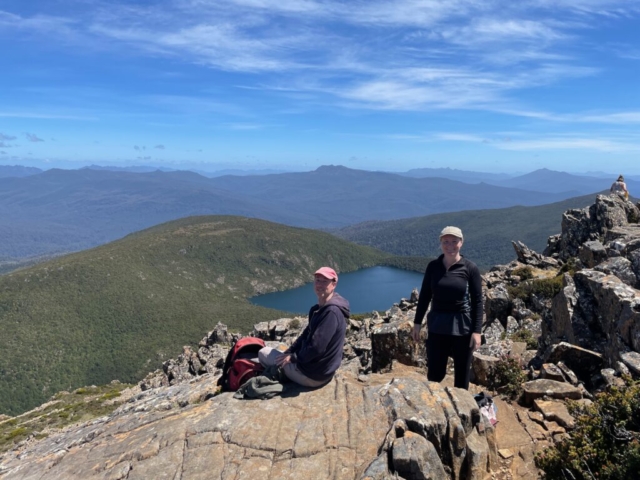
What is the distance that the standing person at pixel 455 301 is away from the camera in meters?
8.74

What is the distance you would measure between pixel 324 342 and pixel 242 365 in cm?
267

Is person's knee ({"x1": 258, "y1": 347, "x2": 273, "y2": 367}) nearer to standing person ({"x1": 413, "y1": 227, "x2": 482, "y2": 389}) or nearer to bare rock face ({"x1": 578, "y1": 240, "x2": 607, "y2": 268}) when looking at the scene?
standing person ({"x1": 413, "y1": 227, "x2": 482, "y2": 389})

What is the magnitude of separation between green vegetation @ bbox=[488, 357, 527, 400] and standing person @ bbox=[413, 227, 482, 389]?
7.49 ft

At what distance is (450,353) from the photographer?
9477mm

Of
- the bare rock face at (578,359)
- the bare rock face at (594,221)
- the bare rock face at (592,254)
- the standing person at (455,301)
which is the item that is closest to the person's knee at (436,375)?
the standing person at (455,301)

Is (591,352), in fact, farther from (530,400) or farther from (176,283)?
(176,283)

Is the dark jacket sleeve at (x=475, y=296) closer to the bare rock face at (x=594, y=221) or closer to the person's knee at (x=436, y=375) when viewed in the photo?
the person's knee at (x=436, y=375)

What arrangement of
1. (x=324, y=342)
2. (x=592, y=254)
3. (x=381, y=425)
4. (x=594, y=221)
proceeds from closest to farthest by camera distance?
1. (x=381, y=425)
2. (x=324, y=342)
3. (x=592, y=254)
4. (x=594, y=221)

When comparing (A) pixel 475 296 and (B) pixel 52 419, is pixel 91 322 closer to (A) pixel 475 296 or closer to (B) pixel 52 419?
(B) pixel 52 419

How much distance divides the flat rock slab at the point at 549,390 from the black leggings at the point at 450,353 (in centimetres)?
195

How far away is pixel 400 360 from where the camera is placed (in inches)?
555

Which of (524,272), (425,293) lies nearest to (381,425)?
(425,293)

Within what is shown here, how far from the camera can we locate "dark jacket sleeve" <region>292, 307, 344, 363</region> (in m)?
8.15

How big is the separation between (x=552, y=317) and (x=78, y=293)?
169 metres
